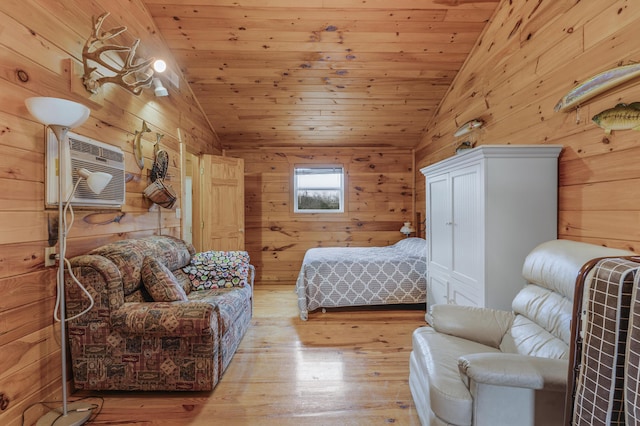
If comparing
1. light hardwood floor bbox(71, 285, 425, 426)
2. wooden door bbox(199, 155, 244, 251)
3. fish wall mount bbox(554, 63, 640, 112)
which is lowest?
light hardwood floor bbox(71, 285, 425, 426)

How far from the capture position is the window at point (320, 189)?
5270mm

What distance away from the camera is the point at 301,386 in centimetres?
205

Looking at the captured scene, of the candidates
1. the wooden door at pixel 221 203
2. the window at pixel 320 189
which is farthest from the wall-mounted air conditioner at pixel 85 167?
the window at pixel 320 189

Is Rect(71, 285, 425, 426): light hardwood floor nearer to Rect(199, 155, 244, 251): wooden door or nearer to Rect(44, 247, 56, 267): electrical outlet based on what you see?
Rect(44, 247, 56, 267): electrical outlet

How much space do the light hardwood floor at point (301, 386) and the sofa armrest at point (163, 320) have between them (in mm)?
442

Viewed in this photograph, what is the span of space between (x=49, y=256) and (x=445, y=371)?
227 centimetres

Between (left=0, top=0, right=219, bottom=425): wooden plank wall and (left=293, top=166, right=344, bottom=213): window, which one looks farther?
(left=293, top=166, right=344, bottom=213): window

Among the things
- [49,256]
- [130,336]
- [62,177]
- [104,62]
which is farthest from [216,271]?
[104,62]

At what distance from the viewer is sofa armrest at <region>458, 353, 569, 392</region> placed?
1.13 metres

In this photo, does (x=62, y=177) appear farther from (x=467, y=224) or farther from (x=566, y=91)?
(x=566, y=91)

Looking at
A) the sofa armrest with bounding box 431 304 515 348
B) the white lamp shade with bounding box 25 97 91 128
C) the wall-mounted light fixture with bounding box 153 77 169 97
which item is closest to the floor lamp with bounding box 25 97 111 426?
the white lamp shade with bounding box 25 97 91 128

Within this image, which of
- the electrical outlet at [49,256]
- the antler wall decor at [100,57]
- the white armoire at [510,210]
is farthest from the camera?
the white armoire at [510,210]

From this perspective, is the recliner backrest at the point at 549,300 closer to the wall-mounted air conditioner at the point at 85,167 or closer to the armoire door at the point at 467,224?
the armoire door at the point at 467,224

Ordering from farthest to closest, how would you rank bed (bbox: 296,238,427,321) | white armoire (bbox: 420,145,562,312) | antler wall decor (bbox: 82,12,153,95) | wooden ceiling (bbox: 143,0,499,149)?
bed (bbox: 296,238,427,321)
wooden ceiling (bbox: 143,0,499,149)
white armoire (bbox: 420,145,562,312)
antler wall decor (bbox: 82,12,153,95)
